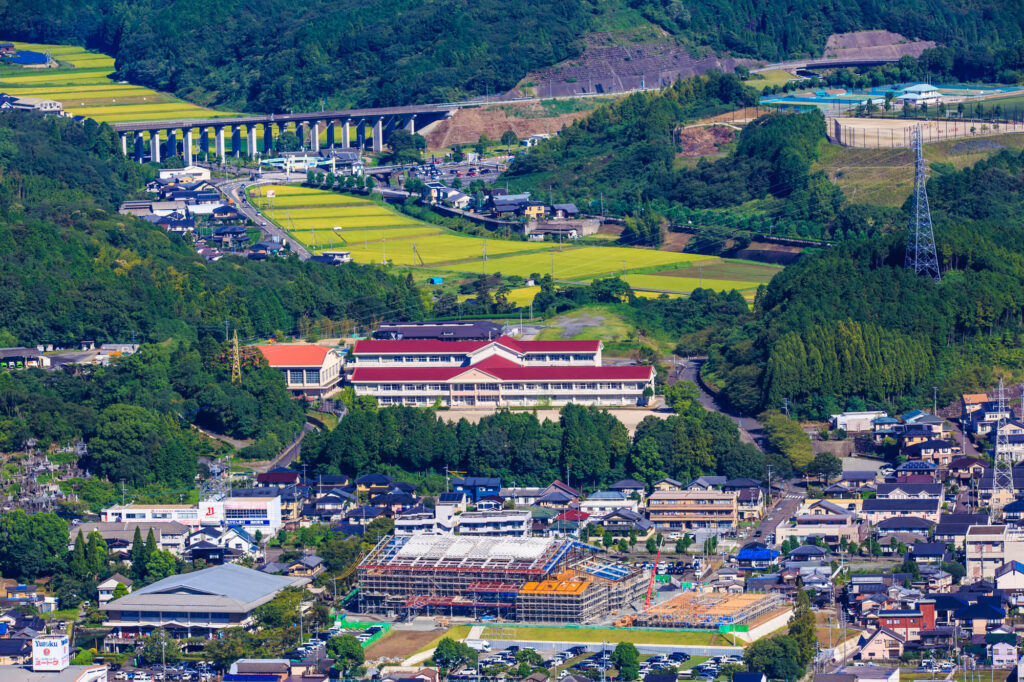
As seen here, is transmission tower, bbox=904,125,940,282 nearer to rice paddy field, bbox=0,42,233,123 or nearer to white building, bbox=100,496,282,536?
white building, bbox=100,496,282,536

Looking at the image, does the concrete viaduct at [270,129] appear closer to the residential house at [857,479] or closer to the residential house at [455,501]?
the residential house at [455,501]

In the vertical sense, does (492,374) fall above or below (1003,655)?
above

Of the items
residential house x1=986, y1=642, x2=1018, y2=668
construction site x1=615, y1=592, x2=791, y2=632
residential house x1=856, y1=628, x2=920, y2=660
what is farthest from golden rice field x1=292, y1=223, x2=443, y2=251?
residential house x1=986, y1=642, x2=1018, y2=668

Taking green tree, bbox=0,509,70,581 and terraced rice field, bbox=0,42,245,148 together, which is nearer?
green tree, bbox=0,509,70,581

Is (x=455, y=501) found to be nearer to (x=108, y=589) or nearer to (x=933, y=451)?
(x=108, y=589)

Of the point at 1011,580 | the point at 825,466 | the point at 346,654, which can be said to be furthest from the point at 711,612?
the point at 825,466

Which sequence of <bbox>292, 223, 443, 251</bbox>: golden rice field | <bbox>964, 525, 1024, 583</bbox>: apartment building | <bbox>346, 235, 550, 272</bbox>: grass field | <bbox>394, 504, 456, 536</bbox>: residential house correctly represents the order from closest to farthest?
<bbox>964, 525, 1024, 583</bbox>: apartment building, <bbox>394, 504, 456, 536</bbox>: residential house, <bbox>346, 235, 550, 272</bbox>: grass field, <bbox>292, 223, 443, 251</bbox>: golden rice field

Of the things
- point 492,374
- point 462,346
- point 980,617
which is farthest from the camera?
point 462,346

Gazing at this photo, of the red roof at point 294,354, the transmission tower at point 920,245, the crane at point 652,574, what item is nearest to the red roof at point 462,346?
the red roof at point 294,354
